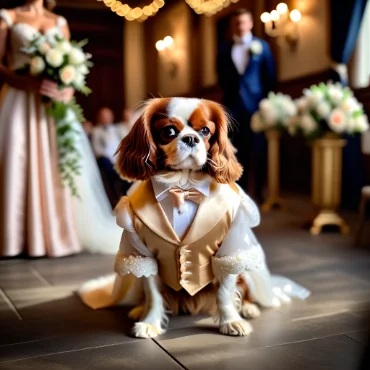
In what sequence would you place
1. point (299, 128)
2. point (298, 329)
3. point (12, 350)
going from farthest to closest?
point (299, 128) < point (298, 329) < point (12, 350)

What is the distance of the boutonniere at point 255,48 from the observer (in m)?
5.08

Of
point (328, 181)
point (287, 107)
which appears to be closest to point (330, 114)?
point (328, 181)

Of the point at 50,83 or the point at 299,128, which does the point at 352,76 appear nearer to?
the point at 299,128

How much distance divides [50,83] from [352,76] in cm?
326

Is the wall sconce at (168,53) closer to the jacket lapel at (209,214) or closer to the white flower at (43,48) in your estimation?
the white flower at (43,48)

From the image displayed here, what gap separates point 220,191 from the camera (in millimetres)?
1806

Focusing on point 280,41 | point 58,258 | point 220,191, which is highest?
point 280,41

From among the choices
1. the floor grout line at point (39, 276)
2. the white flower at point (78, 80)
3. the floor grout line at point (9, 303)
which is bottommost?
the floor grout line at point (39, 276)

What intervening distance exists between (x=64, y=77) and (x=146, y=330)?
1.89 m

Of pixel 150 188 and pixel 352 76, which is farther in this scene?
pixel 352 76

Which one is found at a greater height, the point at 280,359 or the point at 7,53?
the point at 7,53

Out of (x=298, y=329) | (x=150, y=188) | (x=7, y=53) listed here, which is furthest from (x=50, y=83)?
(x=298, y=329)

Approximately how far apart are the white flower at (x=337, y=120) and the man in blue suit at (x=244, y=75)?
149cm

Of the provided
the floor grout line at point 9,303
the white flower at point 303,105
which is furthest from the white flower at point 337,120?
the floor grout line at point 9,303
